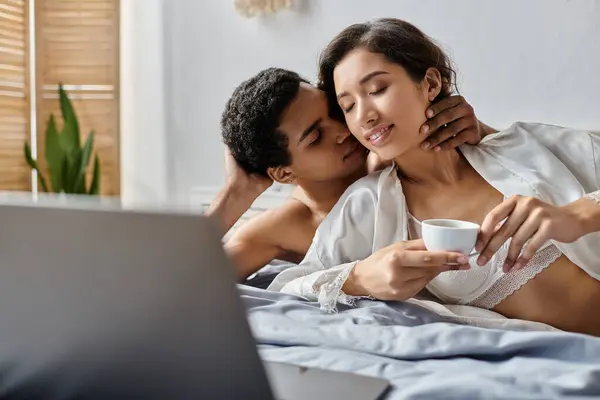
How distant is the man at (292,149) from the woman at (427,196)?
0.06 m

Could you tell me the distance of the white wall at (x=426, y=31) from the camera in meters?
2.32

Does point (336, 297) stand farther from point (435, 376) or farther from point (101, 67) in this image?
point (101, 67)

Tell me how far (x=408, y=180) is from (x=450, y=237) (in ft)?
1.81

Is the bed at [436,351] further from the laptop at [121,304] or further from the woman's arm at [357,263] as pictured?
the laptop at [121,304]

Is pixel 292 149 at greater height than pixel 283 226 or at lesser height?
greater

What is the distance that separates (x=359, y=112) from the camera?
4.78 feet

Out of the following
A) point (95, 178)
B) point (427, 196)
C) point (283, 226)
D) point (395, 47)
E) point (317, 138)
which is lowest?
point (95, 178)

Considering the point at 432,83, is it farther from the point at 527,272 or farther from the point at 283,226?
the point at 283,226

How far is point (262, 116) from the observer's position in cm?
165

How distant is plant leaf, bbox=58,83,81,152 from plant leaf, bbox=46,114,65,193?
48 mm

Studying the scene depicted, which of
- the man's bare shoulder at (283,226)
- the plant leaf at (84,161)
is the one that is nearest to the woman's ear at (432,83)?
the man's bare shoulder at (283,226)

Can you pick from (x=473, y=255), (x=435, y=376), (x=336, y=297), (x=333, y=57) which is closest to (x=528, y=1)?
(x=333, y=57)

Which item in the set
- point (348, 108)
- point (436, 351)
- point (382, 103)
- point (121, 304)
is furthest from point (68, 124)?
point (121, 304)

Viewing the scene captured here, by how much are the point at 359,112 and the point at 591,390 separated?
0.78 metres
